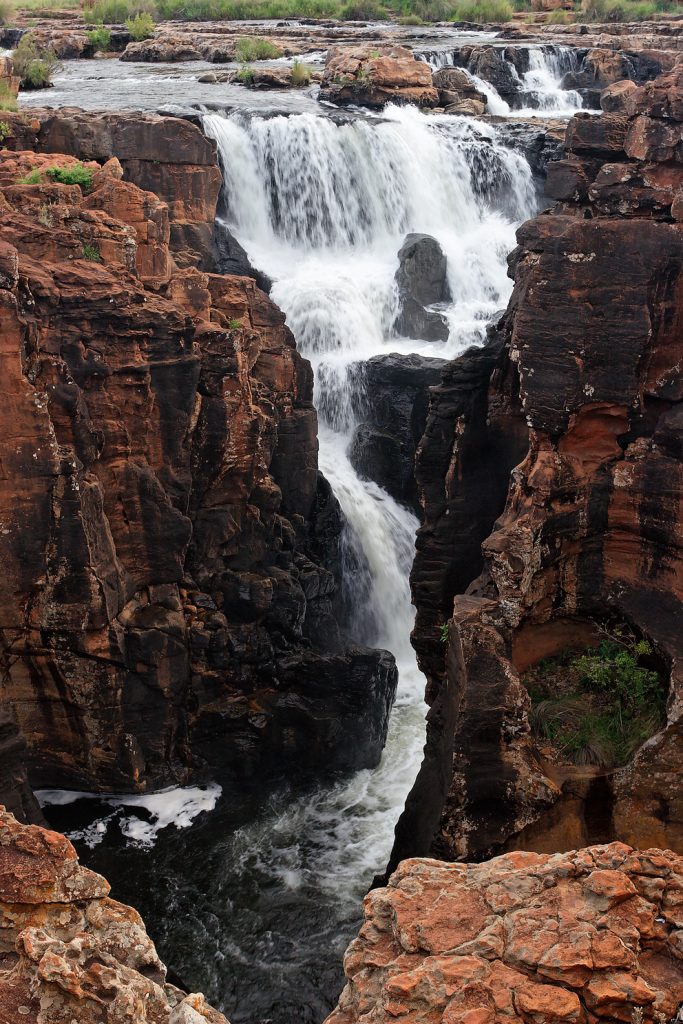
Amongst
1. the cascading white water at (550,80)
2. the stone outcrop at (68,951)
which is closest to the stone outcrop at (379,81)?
the cascading white water at (550,80)

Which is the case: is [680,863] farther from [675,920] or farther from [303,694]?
[303,694]

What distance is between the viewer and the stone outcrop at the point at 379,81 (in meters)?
36.5

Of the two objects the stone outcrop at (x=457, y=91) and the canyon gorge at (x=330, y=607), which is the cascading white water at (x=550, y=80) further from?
the canyon gorge at (x=330, y=607)

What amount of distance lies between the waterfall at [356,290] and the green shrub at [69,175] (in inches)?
333

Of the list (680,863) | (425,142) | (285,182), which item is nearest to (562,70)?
(425,142)

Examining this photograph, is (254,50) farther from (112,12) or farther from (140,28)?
(112,12)

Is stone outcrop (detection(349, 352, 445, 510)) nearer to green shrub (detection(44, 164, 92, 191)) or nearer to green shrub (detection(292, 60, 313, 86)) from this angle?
green shrub (detection(44, 164, 92, 191))

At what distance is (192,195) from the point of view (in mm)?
24078

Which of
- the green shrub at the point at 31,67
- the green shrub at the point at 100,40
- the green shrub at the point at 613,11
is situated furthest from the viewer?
the green shrub at the point at 613,11

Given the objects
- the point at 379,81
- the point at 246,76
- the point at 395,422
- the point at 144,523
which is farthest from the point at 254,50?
the point at 144,523

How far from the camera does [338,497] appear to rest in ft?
83.7

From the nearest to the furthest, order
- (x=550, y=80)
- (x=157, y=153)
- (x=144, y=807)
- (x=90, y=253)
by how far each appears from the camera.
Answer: (x=90, y=253)
(x=144, y=807)
(x=157, y=153)
(x=550, y=80)

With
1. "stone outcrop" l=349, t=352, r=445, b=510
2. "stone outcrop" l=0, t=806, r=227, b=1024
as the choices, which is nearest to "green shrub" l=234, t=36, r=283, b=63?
"stone outcrop" l=349, t=352, r=445, b=510

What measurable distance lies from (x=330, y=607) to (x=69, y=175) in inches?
388
